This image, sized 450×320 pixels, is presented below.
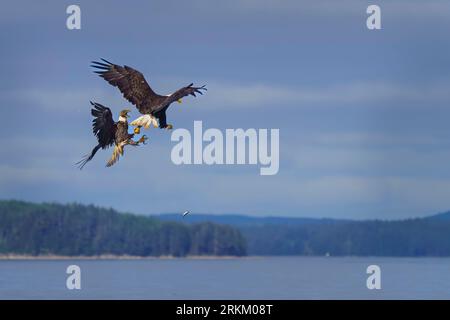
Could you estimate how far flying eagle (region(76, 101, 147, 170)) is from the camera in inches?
1372

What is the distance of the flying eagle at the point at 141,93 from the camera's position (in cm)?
3500

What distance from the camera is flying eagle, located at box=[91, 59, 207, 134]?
35000 millimetres

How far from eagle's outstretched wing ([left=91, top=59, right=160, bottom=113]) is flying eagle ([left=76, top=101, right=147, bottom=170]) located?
801 mm

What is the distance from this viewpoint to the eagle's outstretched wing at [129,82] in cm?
3603

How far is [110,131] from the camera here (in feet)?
120

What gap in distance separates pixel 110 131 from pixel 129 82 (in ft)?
5.44

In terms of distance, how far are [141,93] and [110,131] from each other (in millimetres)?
1575

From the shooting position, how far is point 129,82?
36656 millimetres

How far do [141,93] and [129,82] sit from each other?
75 cm

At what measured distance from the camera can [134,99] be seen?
119 feet

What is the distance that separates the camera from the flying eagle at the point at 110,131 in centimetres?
3484
